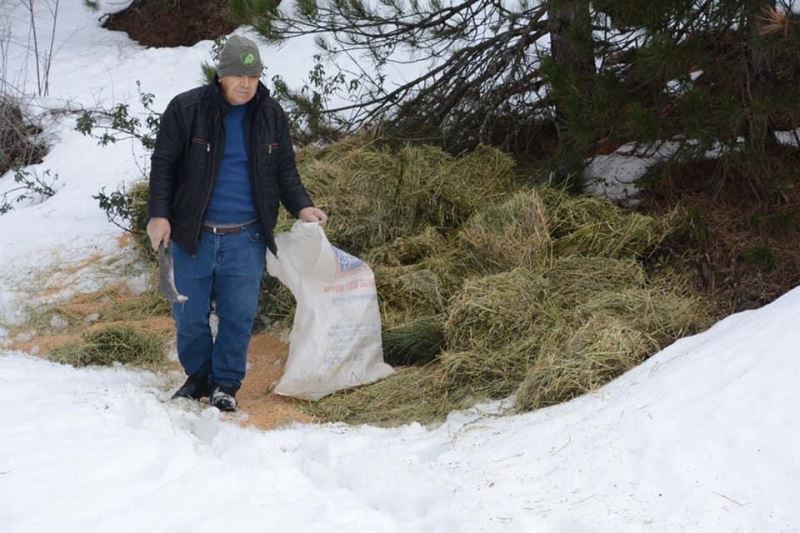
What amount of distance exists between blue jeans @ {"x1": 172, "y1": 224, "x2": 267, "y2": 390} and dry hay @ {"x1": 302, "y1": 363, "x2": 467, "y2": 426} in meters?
0.42

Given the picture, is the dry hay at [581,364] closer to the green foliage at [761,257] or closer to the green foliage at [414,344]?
the green foliage at [414,344]

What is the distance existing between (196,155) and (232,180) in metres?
0.19

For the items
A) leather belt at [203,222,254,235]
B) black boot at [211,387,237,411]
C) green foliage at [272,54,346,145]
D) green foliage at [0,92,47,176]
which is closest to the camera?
leather belt at [203,222,254,235]

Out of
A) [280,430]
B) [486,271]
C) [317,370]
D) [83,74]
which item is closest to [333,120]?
[486,271]

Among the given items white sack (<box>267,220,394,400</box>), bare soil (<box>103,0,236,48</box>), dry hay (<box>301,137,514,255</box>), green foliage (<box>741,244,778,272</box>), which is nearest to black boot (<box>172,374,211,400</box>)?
white sack (<box>267,220,394,400</box>)

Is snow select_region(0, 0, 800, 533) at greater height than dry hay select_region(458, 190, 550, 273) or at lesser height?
lesser

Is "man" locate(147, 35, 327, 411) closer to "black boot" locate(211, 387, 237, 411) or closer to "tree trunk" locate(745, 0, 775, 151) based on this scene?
"black boot" locate(211, 387, 237, 411)

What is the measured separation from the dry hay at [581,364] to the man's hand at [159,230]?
1.56 m

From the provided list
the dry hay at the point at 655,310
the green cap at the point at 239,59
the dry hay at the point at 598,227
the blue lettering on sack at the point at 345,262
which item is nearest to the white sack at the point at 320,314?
the blue lettering on sack at the point at 345,262

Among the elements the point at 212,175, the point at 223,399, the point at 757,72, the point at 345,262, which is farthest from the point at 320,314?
the point at 757,72

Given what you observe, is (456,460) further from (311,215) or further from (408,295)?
(408,295)

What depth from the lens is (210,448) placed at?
348 centimetres

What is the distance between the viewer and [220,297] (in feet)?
13.6

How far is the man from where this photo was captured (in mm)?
3885
